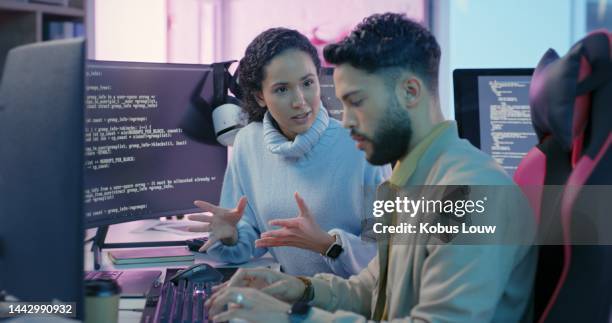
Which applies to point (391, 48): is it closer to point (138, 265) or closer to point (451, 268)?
point (451, 268)

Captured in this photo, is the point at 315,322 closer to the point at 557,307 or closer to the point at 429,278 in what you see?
the point at 429,278

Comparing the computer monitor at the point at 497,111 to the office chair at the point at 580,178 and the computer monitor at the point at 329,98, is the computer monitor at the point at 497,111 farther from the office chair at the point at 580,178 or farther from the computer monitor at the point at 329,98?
the office chair at the point at 580,178

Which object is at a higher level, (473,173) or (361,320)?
(473,173)

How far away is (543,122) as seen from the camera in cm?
112

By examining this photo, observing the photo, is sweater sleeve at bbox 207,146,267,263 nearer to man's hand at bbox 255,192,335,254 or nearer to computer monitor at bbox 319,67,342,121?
man's hand at bbox 255,192,335,254

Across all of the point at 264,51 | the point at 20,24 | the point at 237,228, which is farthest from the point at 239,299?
the point at 20,24

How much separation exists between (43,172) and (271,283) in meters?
0.55

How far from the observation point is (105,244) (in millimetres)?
1953

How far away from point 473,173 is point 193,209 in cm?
112

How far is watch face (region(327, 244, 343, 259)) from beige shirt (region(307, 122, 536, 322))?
1.12 feet

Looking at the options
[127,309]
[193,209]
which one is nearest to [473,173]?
[127,309]

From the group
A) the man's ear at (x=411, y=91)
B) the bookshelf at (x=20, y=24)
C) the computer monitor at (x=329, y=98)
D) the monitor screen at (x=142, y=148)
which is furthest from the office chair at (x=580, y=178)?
the bookshelf at (x=20, y=24)

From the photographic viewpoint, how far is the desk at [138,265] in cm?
146

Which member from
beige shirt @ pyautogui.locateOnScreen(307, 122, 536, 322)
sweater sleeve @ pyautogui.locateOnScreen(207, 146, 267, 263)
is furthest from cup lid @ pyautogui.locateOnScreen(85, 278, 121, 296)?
sweater sleeve @ pyautogui.locateOnScreen(207, 146, 267, 263)
